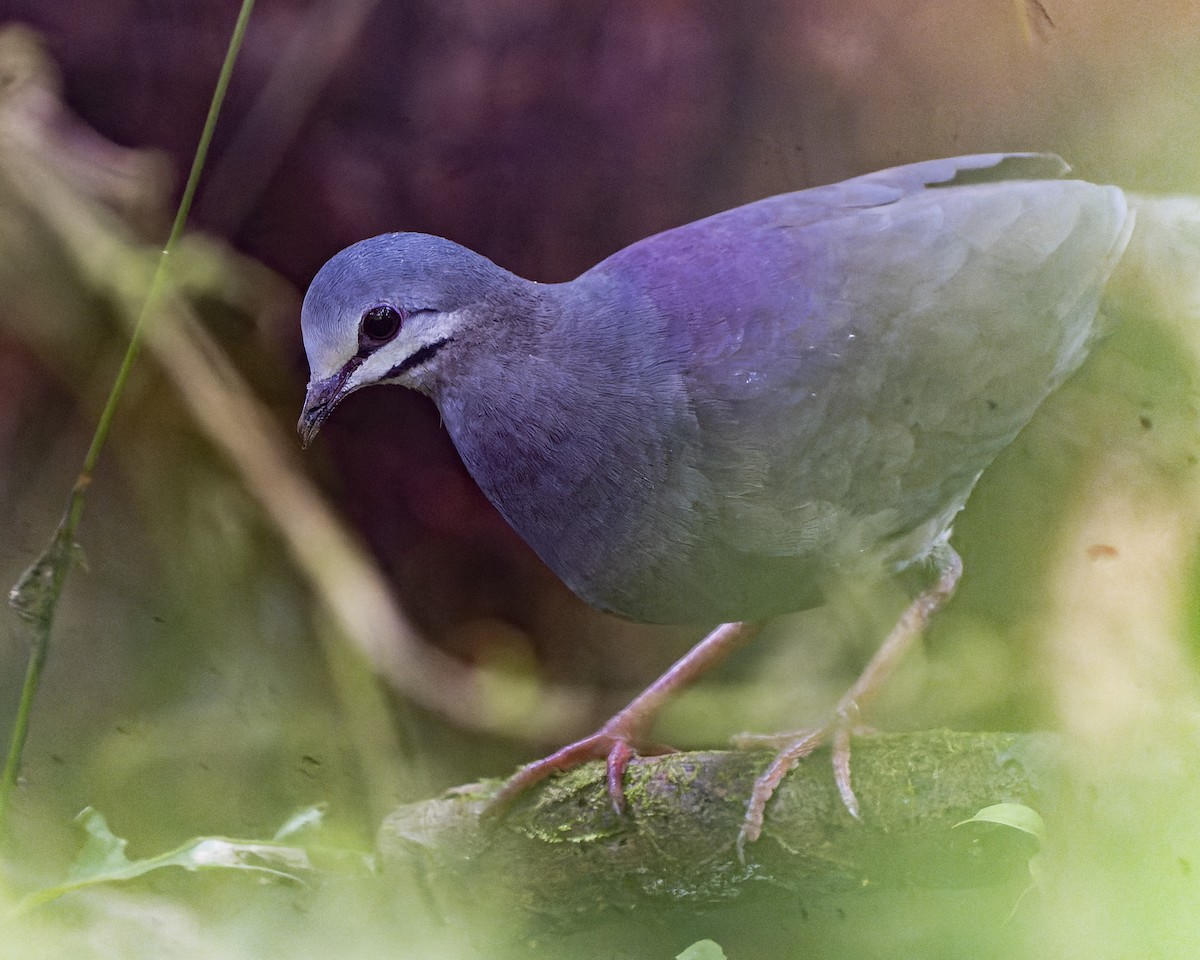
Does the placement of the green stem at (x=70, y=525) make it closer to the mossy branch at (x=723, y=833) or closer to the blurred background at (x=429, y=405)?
the blurred background at (x=429, y=405)

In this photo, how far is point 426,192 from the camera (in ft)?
4.75

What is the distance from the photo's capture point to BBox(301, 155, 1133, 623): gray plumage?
1.29m

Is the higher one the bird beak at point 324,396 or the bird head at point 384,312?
the bird head at point 384,312

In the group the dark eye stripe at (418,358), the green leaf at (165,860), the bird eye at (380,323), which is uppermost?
the bird eye at (380,323)

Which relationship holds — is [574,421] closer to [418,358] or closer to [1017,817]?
[418,358]

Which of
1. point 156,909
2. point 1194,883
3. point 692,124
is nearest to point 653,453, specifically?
point 692,124

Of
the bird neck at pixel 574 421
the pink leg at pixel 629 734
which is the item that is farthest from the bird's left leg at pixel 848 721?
the bird neck at pixel 574 421

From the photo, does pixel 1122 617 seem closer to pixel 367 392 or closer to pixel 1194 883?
pixel 1194 883

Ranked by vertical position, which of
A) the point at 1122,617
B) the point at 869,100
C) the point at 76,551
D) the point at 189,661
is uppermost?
the point at 869,100

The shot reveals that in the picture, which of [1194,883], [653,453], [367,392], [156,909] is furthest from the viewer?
[367,392]

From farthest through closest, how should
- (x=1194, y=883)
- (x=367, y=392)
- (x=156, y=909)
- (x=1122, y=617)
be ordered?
(x=367, y=392), (x=156, y=909), (x=1122, y=617), (x=1194, y=883)

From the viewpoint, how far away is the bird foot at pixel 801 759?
1321mm

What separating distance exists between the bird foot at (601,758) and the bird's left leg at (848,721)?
0.17 m

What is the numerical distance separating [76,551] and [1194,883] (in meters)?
1.41
